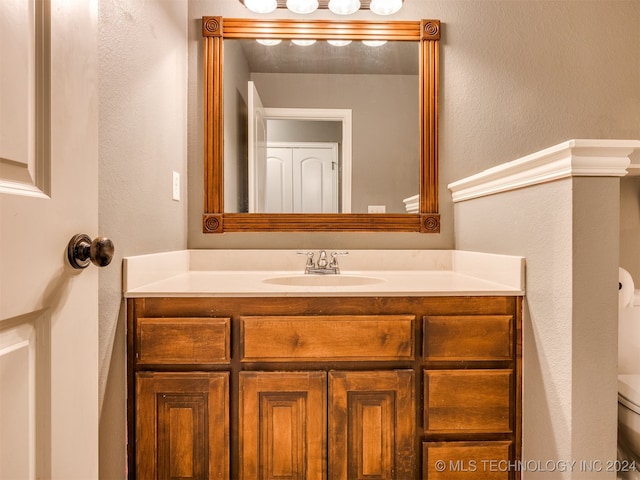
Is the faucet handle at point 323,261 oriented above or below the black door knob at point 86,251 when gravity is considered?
below

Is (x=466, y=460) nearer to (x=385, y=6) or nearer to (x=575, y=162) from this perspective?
(x=575, y=162)

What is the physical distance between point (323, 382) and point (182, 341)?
0.43 meters

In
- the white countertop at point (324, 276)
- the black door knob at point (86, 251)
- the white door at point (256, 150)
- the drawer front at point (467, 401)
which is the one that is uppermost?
the white door at point (256, 150)

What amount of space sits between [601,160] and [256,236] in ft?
4.12

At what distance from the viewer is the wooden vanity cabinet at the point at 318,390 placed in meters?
1.10

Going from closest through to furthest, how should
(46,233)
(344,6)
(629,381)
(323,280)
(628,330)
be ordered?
1. (46,233)
2. (629,381)
3. (628,330)
4. (323,280)
5. (344,6)

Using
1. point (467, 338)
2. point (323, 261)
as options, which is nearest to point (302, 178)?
point (323, 261)

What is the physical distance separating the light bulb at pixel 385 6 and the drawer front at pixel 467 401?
149 centimetres

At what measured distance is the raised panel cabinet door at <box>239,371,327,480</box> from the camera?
3.63 feet

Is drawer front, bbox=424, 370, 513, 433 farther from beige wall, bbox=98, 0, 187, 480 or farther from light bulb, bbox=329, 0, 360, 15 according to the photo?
light bulb, bbox=329, 0, 360, 15

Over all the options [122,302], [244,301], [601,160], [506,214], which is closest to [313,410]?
[244,301]

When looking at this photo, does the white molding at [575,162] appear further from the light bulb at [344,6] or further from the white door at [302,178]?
the light bulb at [344,6]

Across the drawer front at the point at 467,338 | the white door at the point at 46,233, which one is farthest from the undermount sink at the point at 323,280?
the white door at the point at 46,233

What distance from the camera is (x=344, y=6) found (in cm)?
164
